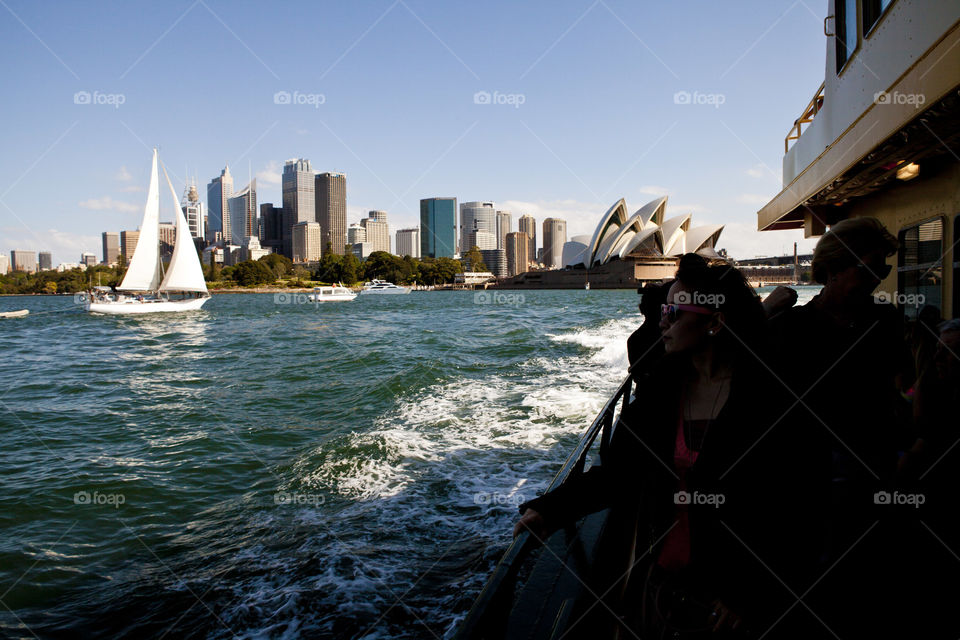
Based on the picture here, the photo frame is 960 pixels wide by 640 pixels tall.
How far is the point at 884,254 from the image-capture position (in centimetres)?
186

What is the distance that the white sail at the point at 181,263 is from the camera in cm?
4091

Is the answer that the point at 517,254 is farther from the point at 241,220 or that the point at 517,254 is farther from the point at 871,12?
the point at 871,12

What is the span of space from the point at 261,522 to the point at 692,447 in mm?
4388

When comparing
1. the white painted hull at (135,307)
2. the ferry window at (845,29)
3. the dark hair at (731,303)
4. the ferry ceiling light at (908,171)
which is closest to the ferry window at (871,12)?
the ferry window at (845,29)

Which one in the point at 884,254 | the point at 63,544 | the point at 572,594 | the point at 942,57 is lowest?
the point at 63,544

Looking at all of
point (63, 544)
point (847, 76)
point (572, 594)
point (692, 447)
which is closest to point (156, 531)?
point (63, 544)

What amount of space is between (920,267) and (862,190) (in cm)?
85

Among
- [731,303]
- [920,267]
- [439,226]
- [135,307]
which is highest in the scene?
[439,226]

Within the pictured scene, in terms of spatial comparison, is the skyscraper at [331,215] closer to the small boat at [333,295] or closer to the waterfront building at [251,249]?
the waterfront building at [251,249]

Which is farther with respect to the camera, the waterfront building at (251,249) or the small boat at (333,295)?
the waterfront building at (251,249)

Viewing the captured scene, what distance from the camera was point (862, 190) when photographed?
14.7ft

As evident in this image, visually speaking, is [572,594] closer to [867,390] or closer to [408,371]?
[867,390]

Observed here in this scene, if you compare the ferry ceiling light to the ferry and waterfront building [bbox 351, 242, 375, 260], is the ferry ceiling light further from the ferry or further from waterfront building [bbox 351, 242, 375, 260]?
waterfront building [bbox 351, 242, 375, 260]

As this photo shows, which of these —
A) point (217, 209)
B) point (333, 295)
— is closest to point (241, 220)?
point (217, 209)
